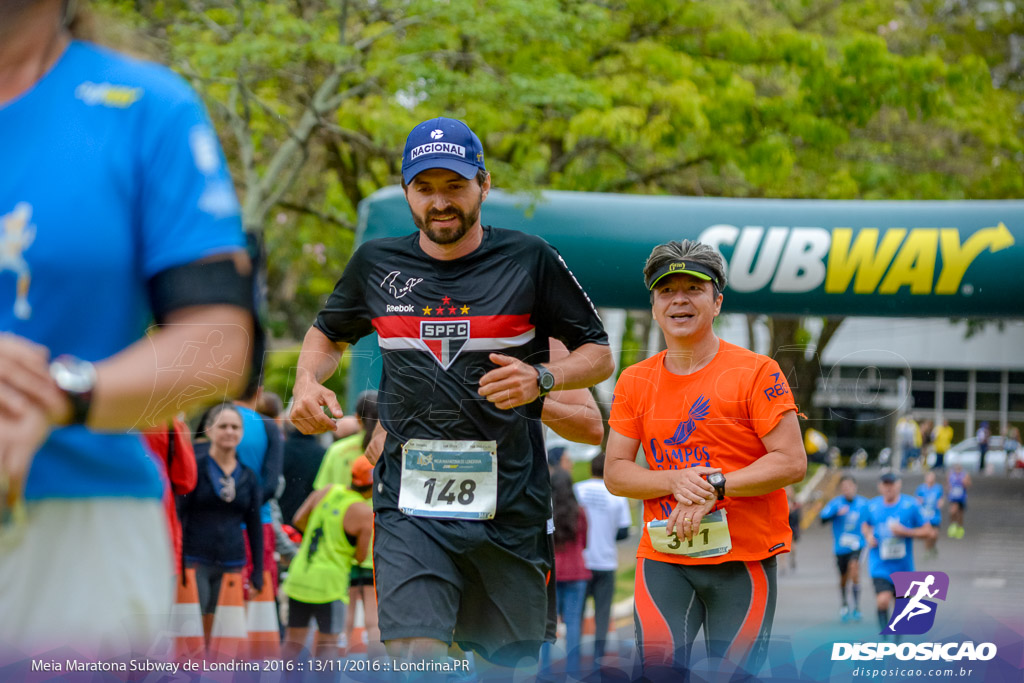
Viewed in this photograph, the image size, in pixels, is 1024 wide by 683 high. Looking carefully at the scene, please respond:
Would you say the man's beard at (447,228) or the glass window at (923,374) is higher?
the man's beard at (447,228)

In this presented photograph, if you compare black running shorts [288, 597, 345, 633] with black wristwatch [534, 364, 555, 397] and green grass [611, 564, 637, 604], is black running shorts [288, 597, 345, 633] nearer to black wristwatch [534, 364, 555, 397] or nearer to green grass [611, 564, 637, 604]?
black wristwatch [534, 364, 555, 397]

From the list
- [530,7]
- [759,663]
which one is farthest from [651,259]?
[530,7]

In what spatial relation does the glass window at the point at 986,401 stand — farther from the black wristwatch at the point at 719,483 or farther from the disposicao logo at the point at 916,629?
the black wristwatch at the point at 719,483

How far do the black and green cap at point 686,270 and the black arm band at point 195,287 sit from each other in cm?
249

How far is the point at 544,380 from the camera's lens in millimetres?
3463

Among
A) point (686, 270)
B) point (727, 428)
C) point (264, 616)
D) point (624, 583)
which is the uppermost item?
point (686, 270)

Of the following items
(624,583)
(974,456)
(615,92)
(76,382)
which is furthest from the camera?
(615,92)

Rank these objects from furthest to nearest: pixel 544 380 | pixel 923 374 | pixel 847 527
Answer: pixel 847 527, pixel 923 374, pixel 544 380

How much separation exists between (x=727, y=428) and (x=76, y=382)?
270 cm

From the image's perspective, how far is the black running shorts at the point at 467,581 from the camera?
3.42 m

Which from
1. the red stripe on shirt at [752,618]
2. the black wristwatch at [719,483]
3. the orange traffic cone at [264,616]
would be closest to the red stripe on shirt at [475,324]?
the black wristwatch at [719,483]

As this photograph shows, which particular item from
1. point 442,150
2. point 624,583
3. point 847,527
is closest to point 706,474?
point 442,150

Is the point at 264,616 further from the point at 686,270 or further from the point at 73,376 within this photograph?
Result: the point at 73,376

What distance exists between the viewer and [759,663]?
12.2ft
